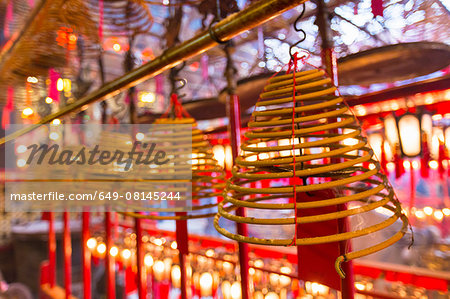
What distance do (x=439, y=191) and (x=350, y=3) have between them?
7.78m

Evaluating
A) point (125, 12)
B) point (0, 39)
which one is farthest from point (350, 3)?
point (0, 39)

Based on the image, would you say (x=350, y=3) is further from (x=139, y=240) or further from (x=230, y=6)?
(x=139, y=240)

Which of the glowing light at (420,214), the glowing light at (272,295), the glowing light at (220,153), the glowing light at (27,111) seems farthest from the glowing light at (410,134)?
the glowing light at (27,111)

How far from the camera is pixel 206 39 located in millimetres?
795

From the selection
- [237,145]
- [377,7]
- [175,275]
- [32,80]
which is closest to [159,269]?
[175,275]

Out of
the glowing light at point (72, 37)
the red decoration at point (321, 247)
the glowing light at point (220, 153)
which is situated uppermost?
the glowing light at point (72, 37)

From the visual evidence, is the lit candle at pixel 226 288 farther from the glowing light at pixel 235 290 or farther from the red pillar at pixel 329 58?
the red pillar at pixel 329 58

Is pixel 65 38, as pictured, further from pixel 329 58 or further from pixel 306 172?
pixel 306 172

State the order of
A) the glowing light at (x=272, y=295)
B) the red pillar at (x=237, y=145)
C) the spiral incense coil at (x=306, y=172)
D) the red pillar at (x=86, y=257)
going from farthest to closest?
the glowing light at (x=272, y=295), the red pillar at (x=86, y=257), the red pillar at (x=237, y=145), the spiral incense coil at (x=306, y=172)

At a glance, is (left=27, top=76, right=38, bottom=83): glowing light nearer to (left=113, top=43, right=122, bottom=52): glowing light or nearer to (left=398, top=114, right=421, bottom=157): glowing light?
(left=398, top=114, right=421, bottom=157): glowing light

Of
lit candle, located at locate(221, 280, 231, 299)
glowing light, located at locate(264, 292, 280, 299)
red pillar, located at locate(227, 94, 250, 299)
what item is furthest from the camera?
lit candle, located at locate(221, 280, 231, 299)

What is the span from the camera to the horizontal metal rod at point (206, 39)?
Answer: 2.04 ft

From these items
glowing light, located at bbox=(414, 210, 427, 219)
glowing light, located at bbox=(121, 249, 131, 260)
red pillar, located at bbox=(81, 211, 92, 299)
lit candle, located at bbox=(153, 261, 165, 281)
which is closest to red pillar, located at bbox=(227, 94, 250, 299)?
red pillar, located at bbox=(81, 211, 92, 299)

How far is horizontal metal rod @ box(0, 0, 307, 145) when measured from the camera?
621 millimetres
